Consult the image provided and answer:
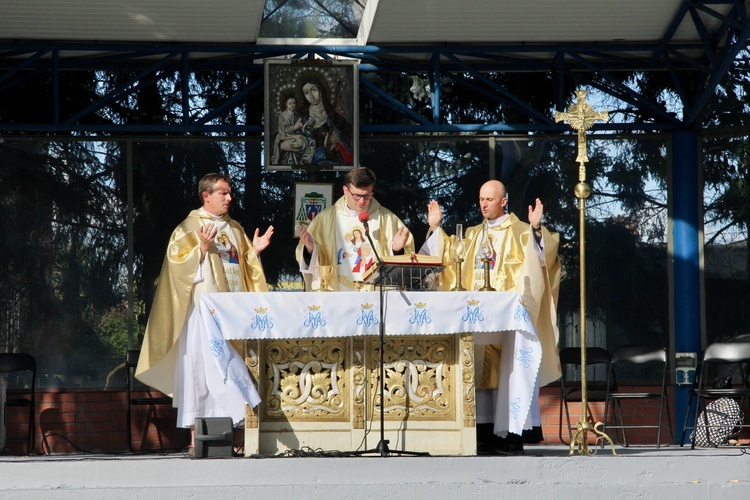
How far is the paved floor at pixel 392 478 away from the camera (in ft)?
21.3

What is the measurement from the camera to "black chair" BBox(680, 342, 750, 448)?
930 centimetres

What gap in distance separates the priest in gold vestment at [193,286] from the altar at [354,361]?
679mm

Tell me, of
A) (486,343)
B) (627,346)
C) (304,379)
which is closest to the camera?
(304,379)

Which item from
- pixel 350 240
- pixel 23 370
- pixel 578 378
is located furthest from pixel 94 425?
pixel 578 378

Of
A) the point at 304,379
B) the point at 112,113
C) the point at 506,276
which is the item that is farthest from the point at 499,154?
the point at 304,379

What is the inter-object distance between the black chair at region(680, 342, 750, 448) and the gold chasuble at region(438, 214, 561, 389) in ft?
4.86

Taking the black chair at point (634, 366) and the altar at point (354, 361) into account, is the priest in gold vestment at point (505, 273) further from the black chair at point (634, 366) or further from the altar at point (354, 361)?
the black chair at point (634, 366)

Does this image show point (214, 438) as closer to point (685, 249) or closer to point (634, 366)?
point (634, 366)

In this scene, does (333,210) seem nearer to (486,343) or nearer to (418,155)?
(486,343)

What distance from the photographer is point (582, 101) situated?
8.03 meters

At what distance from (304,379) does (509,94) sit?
4.46m

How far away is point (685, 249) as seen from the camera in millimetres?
11250

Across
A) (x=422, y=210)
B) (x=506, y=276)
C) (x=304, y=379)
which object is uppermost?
(x=422, y=210)

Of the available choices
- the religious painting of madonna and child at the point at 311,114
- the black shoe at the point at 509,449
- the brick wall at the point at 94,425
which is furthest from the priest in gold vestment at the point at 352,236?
the brick wall at the point at 94,425
